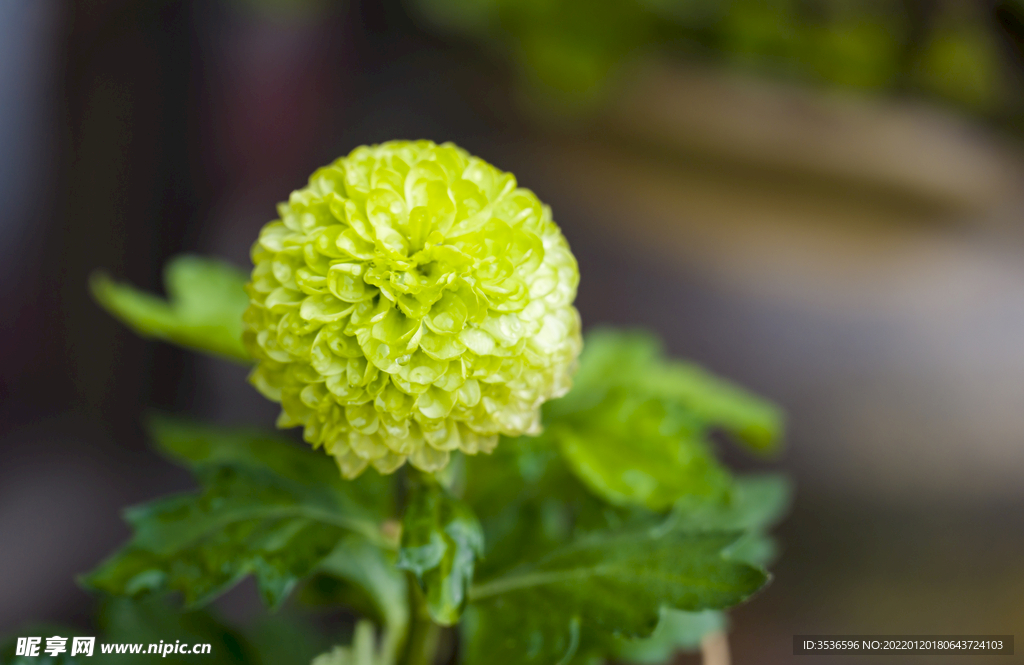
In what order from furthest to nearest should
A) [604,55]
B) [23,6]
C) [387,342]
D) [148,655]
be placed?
[604,55], [23,6], [148,655], [387,342]

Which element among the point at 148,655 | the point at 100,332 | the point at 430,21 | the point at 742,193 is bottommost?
the point at 148,655

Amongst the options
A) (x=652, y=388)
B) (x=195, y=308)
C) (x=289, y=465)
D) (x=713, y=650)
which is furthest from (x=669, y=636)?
(x=195, y=308)

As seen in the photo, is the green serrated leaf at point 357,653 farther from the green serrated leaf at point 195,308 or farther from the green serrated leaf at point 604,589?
the green serrated leaf at point 195,308

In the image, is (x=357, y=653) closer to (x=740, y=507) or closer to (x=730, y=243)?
(x=740, y=507)

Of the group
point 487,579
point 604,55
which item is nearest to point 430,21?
point 604,55

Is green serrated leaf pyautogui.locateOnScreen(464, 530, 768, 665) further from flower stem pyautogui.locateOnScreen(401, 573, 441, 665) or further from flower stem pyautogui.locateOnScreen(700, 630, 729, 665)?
flower stem pyautogui.locateOnScreen(700, 630, 729, 665)

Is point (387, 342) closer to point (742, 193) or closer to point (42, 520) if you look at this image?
point (742, 193)
